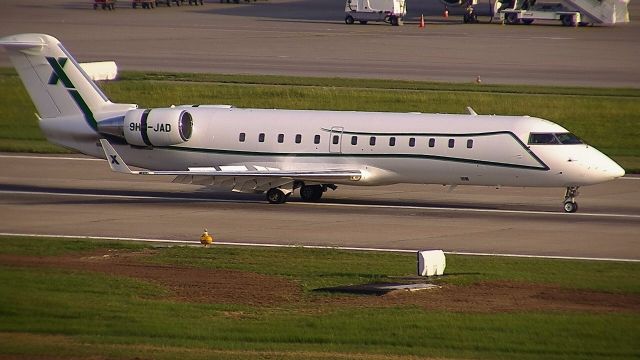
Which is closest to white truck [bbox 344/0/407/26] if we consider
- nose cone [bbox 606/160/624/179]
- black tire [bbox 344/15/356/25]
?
black tire [bbox 344/15/356/25]

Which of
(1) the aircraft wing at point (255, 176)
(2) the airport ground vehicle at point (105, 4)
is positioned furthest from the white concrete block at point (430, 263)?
(2) the airport ground vehicle at point (105, 4)

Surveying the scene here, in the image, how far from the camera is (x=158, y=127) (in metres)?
38.8

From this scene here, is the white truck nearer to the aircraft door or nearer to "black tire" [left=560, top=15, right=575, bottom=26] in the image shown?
"black tire" [left=560, top=15, right=575, bottom=26]

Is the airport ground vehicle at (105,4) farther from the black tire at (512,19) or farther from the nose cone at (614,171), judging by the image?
the nose cone at (614,171)

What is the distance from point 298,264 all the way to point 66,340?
8.08m

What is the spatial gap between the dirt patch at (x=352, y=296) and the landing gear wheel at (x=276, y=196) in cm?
1069

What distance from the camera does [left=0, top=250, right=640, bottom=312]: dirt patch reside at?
24516mm

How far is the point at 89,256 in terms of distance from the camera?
95.7 feet

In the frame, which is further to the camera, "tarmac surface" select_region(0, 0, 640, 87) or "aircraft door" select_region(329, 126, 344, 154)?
"tarmac surface" select_region(0, 0, 640, 87)

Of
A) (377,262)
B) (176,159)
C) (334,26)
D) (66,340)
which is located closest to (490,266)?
(377,262)

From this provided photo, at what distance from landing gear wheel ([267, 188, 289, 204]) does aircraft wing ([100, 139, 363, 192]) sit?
24 centimetres

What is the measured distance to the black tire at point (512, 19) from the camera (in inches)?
3622

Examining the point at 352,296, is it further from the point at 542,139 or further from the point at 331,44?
the point at 331,44

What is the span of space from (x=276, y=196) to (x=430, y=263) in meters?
12.2
